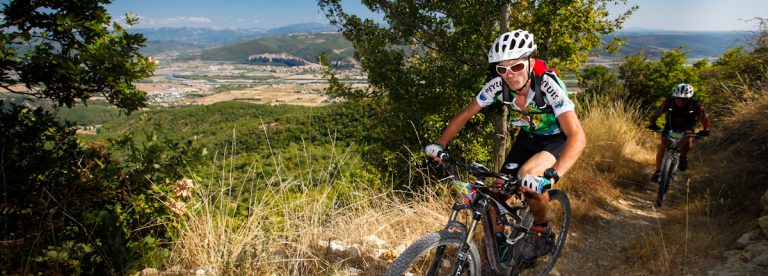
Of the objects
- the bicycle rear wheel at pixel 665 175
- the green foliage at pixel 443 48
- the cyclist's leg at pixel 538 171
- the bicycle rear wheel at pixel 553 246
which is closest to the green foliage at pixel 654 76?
the green foliage at pixel 443 48

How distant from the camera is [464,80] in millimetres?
7887

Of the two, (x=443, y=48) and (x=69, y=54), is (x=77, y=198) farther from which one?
(x=443, y=48)

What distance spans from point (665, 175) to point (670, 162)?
0.27 metres

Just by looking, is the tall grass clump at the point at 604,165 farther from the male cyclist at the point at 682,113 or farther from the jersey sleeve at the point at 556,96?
the jersey sleeve at the point at 556,96

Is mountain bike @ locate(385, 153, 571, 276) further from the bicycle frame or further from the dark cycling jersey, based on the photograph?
the dark cycling jersey

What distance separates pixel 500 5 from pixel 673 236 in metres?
4.80

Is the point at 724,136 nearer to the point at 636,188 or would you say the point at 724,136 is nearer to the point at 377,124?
the point at 636,188

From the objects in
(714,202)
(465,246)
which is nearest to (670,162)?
(714,202)

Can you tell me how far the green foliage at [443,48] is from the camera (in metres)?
7.38

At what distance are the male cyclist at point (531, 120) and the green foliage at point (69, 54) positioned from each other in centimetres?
335

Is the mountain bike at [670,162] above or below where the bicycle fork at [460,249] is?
below

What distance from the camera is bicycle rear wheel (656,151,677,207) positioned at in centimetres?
588

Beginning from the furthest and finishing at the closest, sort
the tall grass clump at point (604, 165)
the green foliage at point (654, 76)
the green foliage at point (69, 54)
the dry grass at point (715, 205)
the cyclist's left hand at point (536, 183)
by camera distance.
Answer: the green foliage at point (654, 76) → the tall grass clump at point (604, 165) → the dry grass at point (715, 205) → the green foliage at point (69, 54) → the cyclist's left hand at point (536, 183)

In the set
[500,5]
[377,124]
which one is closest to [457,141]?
[377,124]
